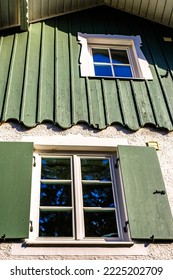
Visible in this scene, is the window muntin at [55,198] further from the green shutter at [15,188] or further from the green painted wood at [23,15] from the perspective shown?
the green painted wood at [23,15]

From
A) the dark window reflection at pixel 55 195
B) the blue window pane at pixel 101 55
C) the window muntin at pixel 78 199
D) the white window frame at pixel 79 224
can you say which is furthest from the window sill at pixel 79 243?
the blue window pane at pixel 101 55

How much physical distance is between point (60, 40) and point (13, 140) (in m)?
2.60

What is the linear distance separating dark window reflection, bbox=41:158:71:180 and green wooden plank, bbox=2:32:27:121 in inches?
32.2

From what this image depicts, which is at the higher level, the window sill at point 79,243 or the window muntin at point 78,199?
the window muntin at point 78,199

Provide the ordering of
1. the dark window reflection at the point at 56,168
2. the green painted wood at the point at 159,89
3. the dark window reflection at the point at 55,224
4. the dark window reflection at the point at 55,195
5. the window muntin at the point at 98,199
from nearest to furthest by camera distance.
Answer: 1. the dark window reflection at the point at 55,224
2. the window muntin at the point at 98,199
3. the dark window reflection at the point at 55,195
4. the dark window reflection at the point at 56,168
5. the green painted wood at the point at 159,89

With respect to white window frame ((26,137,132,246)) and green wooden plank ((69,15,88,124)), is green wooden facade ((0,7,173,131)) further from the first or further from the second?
white window frame ((26,137,132,246))

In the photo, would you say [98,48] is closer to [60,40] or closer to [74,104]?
[60,40]

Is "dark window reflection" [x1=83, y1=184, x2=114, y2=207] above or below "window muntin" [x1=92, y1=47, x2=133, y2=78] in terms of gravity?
below

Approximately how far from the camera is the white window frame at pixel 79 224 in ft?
11.9

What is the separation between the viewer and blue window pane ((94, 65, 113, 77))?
5.96 m

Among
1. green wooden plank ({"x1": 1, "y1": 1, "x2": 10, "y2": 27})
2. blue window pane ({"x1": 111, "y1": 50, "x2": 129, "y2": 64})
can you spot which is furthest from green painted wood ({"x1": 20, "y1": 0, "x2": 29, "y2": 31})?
blue window pane ({"x1": 111, "y1": 50, "x2": 129, "y2": 64})

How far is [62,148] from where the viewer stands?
181 inches

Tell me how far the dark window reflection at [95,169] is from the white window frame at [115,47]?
1.71 meters
